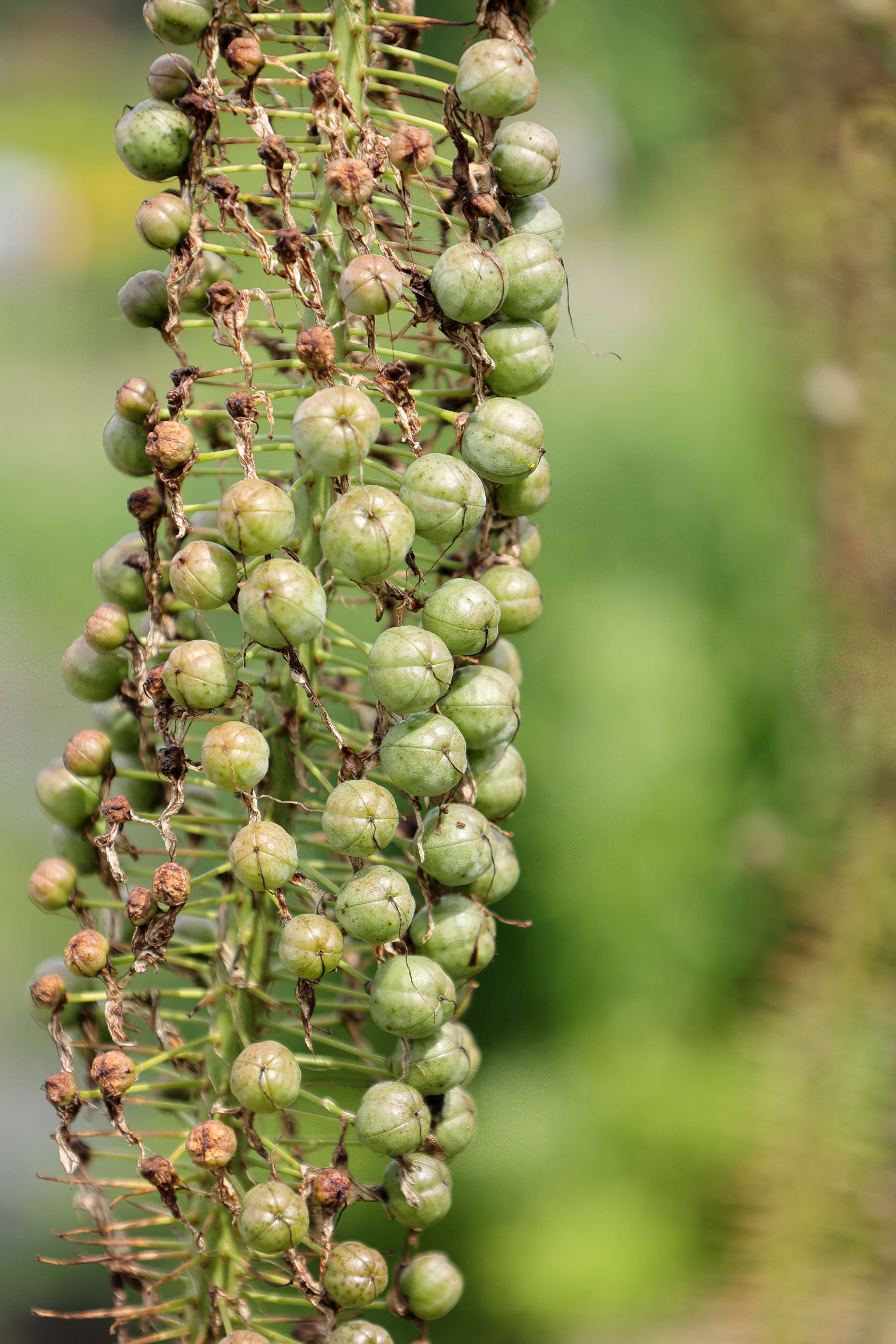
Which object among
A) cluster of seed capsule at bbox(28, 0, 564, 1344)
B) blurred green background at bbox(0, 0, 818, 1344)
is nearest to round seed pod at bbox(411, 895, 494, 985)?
cluster of seed capsule at bbox(28, 0, 564, 1344)

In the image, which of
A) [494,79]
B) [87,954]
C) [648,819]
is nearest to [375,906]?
[87,954]

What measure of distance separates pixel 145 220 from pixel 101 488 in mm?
2076

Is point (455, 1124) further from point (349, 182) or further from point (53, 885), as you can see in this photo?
point (349, 182)

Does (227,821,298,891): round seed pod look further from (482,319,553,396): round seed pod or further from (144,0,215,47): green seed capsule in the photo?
(144,0,215,47): green seed capsule

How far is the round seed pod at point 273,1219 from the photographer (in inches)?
17.8

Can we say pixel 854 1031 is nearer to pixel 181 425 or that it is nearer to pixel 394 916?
pixel 394 916

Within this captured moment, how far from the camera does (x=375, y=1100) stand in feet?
1.56

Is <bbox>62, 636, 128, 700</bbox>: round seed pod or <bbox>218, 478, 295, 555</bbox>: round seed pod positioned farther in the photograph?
<bbox>62, 636, 128, 700</bbox>: round seed pod

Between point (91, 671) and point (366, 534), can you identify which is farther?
point (91, 671)

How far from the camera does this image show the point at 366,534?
1.47ft

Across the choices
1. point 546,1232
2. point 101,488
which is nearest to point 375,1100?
point 546,1232

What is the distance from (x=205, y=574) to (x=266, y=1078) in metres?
0.20

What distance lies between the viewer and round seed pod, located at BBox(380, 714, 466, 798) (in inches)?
18.3

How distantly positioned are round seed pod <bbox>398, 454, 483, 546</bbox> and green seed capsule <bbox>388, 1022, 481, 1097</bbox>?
0.68 feet
